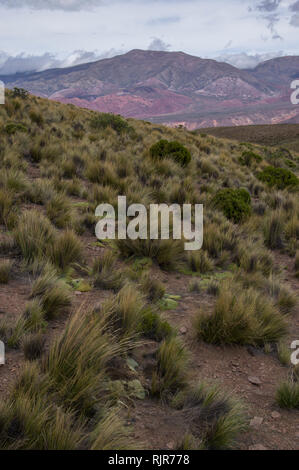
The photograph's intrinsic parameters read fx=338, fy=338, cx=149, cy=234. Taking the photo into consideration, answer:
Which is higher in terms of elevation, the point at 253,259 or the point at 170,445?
the point at 253,259

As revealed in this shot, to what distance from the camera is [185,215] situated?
7520 millimetres

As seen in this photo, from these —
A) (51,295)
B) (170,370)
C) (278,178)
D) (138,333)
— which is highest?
(278,178)

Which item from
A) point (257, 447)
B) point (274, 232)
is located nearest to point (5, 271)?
point (257, 447)

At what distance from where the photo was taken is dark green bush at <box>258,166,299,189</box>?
12.2 meters

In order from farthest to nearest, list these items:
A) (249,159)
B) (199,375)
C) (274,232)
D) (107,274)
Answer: (249,159) < (274,232) < (107,274) < (199,375)

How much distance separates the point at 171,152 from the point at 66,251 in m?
8.05

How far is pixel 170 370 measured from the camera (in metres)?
2.76

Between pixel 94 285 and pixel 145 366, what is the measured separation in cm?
148

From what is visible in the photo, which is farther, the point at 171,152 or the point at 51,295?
the point at 171,152

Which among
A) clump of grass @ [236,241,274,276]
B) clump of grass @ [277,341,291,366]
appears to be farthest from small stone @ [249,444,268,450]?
clump of grass @ [236,241,274,276]

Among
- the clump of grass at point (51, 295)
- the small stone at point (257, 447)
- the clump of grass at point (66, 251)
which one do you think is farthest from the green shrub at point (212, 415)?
the clump of grass at point (66, 251)

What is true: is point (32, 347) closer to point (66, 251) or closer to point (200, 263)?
point (66, 251)

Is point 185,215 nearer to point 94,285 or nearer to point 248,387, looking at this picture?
point 94,285

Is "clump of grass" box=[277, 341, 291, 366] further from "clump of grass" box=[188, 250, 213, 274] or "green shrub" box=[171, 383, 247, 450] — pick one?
"clump of grass" box=[188, 250, 213, 274]
